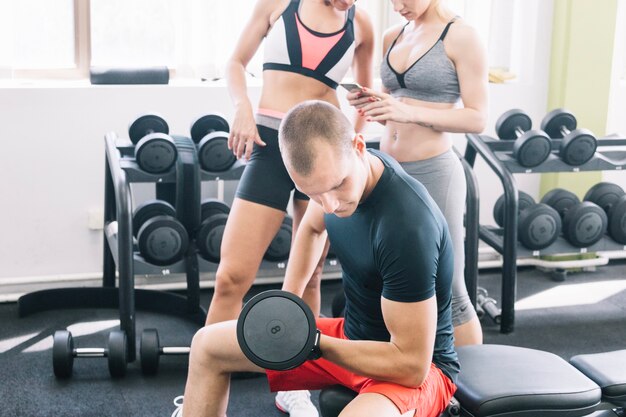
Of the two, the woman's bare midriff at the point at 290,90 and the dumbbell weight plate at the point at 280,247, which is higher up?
the woman's bare midriff at the point at 290,90

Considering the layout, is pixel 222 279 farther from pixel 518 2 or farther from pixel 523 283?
pixel 518 2

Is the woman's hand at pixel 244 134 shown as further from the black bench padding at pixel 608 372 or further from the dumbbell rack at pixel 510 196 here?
the dumbbell rack at pixel 510 196

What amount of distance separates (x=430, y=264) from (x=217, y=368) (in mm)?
530

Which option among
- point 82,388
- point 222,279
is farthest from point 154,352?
point 222,279

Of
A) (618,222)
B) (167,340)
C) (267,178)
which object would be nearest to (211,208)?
(167,340)

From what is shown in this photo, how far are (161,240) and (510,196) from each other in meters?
1.35

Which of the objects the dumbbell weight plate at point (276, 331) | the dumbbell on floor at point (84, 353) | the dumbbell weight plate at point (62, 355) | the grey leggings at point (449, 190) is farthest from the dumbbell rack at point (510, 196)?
the dumbbell weight plate at point (276, 331)

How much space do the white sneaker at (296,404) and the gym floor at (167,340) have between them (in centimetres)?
4

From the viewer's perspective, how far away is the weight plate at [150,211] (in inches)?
126

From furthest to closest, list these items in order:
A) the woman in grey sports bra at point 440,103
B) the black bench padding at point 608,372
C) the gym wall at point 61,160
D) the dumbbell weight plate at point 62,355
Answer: the gym wall at point 61,160 < the dumbbell weight plate at point 62,355 < the woman in grey sports bra at point 440,103 < the black bench padding at point 608,372

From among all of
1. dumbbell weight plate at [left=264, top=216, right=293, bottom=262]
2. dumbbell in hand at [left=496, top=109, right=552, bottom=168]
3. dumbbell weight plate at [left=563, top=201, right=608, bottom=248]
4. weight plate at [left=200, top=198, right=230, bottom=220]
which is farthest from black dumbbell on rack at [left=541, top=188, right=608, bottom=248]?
weight plate at [left=200, top=198, right=230, bottom=220]

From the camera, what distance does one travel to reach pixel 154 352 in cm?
285

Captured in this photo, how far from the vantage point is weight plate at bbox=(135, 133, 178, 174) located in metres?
3.01

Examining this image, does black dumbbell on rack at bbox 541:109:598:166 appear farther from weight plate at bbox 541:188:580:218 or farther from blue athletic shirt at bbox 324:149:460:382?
blue athletic shirt at bbox 324:149:460:382
